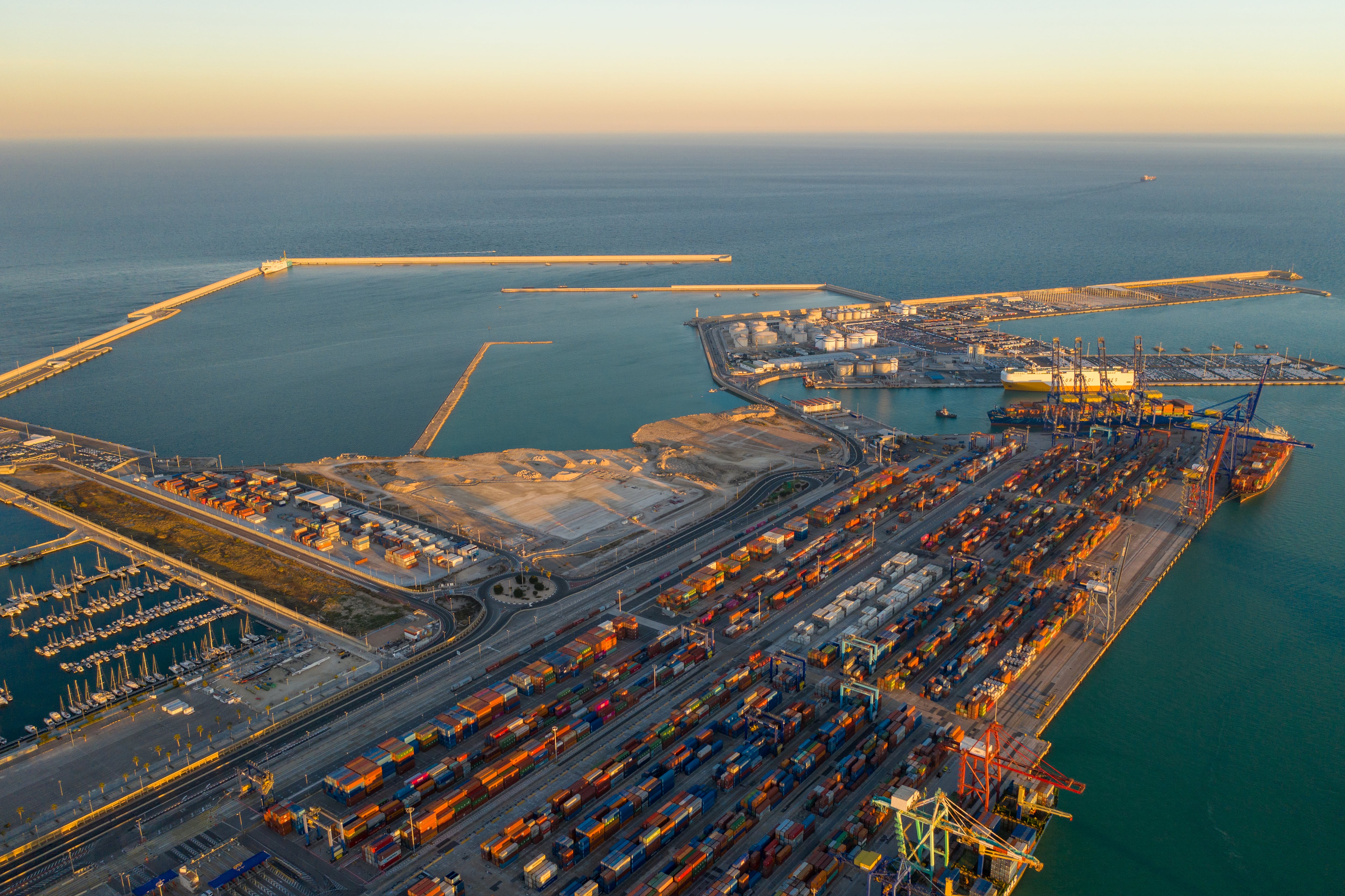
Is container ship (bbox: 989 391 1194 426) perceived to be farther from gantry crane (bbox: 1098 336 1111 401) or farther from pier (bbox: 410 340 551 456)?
pier (bbox: 410 340 551 456)

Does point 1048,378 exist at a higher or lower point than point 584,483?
higher

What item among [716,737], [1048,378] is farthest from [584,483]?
[1048,378]

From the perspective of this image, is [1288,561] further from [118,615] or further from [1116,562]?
[118,615]

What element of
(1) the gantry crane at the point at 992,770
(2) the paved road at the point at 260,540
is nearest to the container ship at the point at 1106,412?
(1) the gantry crane at the point at 992,770

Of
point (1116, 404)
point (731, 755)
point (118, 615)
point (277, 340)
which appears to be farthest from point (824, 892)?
point (277, 340)

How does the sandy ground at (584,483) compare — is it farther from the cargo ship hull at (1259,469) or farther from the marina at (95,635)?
the cargo ship hull at (1259,469)

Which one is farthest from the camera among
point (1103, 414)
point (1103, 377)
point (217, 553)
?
point (1103, 377)

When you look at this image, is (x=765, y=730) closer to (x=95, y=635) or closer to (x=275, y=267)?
(x=95, y=635)
